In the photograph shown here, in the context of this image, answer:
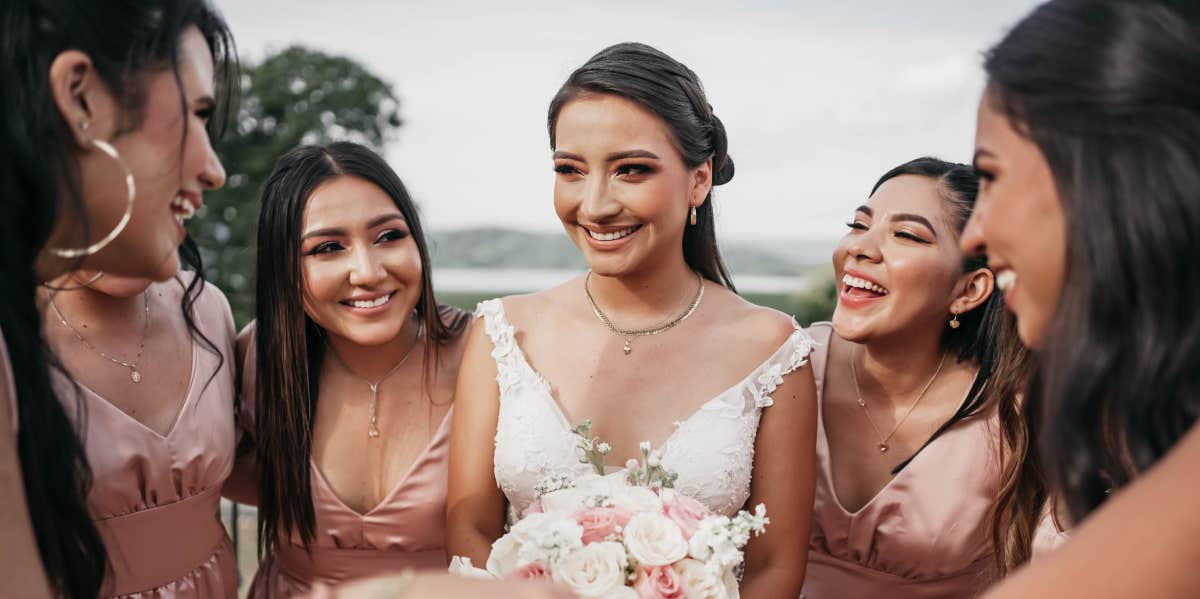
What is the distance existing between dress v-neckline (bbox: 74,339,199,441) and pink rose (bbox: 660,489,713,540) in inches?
76.8

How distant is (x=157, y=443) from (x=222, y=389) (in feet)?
1.22

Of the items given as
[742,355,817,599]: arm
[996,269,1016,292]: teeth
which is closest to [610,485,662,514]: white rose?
[742,355,817,599]: arm

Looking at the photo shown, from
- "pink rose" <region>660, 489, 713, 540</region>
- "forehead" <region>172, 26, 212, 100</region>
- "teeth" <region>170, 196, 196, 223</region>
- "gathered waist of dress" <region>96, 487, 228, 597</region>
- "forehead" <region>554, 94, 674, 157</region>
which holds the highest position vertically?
"forehead" <region>172, 26, 212, 100</region>

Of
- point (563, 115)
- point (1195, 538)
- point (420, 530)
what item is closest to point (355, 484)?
point (420, 530)

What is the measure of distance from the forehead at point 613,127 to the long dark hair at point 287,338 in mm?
925

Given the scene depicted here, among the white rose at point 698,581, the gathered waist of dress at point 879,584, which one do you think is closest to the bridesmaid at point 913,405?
the gathered waist of dress at point 879,584

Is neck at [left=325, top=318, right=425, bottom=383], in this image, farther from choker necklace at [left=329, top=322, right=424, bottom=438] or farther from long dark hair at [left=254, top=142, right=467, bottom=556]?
long dark hair at [left=254, top=142, right=467, bottom=556]

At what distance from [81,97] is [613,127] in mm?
1857

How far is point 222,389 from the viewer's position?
382 cm

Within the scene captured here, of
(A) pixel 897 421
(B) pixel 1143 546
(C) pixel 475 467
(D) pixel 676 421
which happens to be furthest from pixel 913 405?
(B) pixel 1143 546

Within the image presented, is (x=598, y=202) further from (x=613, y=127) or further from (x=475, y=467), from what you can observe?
(x=475, y=467)

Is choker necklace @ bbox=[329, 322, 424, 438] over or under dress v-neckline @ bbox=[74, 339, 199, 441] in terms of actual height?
under

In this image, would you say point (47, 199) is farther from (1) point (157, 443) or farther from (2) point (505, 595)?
(1) point (157, 443)

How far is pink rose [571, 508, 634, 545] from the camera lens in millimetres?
2486
